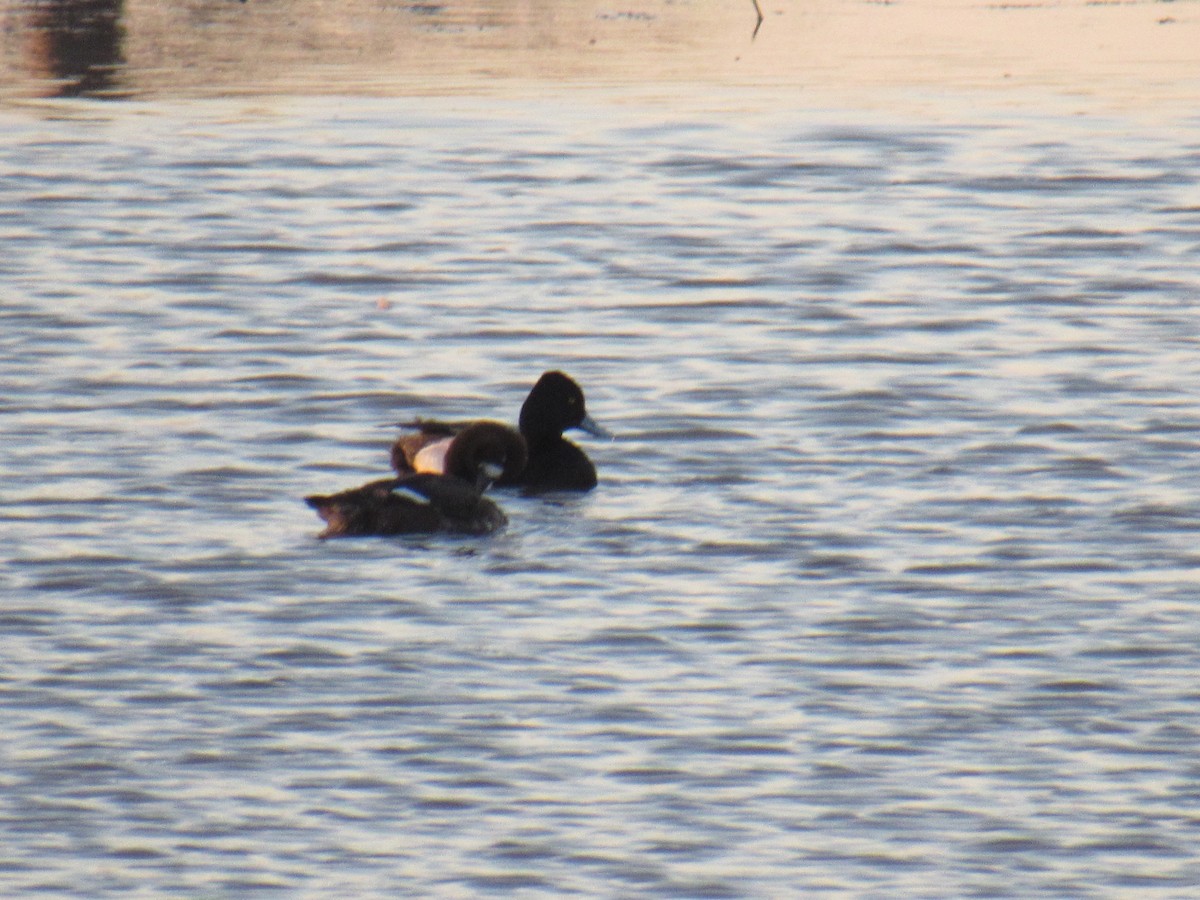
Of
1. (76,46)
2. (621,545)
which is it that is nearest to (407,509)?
(621,545)

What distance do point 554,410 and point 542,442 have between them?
21 centimetres

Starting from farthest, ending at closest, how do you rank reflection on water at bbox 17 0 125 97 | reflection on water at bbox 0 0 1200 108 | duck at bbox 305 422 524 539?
reflection on water at bbox 17 0 125 97 → reflection on water at bbox 0 0 1200 108 → duck at bbox 305 422 524 539

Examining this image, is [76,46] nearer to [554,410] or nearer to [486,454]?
[554,410]

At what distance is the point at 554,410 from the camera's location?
1170 centimetres

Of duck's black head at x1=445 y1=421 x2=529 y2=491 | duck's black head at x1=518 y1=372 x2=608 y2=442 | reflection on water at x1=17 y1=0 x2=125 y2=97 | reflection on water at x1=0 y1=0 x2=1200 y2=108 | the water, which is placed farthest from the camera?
reflection on water at x1=17 y1=0 x2=125 y2=97

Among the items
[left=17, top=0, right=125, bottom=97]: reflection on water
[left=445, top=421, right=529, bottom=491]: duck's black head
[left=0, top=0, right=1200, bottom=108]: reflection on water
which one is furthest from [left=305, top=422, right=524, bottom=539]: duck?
[left=17, top=0, right=125, bottom=97]: reflection on water

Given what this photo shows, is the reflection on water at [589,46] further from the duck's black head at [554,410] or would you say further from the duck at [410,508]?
the duck at [410,508]

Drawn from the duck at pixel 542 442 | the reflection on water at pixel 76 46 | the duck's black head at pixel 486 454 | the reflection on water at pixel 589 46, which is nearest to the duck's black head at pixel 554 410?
the duck at pixel 542 442

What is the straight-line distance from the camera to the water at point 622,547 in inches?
275

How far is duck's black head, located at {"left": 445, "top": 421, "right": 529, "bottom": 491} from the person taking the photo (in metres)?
11.1

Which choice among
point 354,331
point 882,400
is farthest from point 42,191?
point 882,400

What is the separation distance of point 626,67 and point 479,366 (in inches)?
535

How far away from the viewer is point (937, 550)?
32.5 ft

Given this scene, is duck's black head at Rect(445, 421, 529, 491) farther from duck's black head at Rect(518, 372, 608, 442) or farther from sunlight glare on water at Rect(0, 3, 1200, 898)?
sunlight glare on water at Rect(0, 3, 1200, 898)
